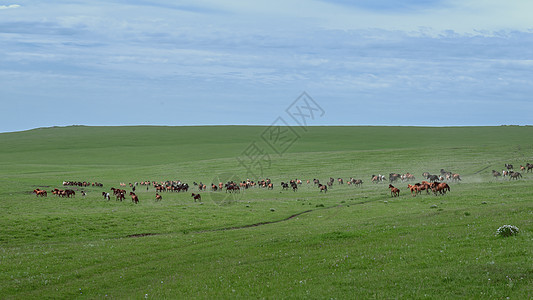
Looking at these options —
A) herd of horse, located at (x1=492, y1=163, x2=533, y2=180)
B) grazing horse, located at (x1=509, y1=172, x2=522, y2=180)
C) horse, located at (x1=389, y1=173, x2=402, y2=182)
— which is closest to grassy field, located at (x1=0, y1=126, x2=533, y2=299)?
herd of horse, located at (x1=492, y1=163, x2=533, y2=180)

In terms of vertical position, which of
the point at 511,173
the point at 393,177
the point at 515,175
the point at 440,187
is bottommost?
the point at 393,177

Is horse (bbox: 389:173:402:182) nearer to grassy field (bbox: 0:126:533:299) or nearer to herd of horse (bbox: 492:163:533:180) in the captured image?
grassy field (bbox: 0:126:533:299)

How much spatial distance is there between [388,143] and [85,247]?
120246 millimetres

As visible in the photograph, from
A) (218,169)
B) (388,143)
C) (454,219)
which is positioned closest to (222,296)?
(454,219)

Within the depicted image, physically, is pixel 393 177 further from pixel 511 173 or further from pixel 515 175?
pixel 515 175

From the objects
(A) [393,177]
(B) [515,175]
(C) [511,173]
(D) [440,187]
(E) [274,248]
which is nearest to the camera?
(E) [274,248]

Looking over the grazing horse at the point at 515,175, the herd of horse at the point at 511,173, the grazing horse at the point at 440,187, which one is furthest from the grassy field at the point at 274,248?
the grazing horse at the point at 515,175

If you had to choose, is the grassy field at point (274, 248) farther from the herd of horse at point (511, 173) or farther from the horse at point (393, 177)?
the horse at point (393, 177)

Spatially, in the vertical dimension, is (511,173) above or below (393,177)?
above

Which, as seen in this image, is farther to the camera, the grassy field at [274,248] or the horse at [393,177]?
the horse at [393,177]

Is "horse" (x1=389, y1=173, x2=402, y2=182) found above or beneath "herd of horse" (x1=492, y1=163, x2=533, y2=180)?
beneath

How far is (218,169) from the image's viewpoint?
89.4 metres

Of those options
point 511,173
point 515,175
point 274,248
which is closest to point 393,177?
point 511,173

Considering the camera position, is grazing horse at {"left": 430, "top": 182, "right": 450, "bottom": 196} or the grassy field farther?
grazing horse at {"left": 430, "top": 182, "right": 450, "bottom": 196}
